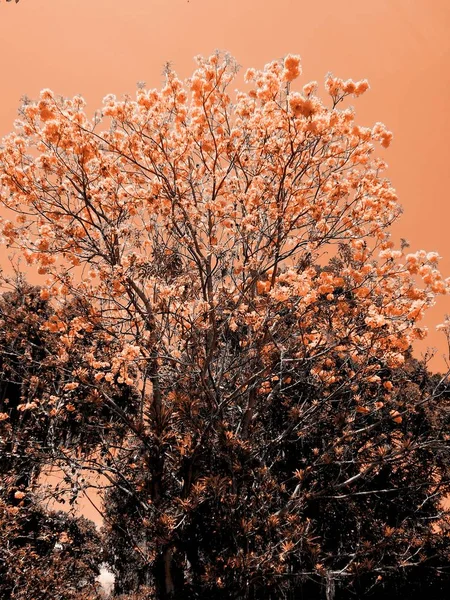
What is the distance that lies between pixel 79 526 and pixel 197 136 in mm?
15927

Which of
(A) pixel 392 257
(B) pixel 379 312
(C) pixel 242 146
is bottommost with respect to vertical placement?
(B) pixel 379 312

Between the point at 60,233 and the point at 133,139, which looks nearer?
the point at 133,139

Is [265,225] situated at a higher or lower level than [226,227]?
lower

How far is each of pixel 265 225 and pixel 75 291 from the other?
278 centimetres

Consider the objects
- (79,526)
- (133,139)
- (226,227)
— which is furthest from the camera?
Answer: (79,526)

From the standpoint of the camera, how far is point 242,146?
17.7 feet

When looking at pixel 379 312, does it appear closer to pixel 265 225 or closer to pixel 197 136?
pixel 265 225

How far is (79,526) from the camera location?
50.8 feet

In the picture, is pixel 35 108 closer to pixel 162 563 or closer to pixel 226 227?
pixel 226 227

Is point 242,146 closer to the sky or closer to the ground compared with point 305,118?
closer to the sky

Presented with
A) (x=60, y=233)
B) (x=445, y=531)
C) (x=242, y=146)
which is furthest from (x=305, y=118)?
(x=445, y=531)

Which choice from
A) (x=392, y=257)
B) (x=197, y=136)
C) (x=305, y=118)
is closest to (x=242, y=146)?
(x=197, y=136)

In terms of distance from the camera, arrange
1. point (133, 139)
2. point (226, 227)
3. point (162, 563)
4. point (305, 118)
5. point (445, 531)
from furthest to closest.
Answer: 1. point (445, 531)
2. point (226, 227)
3. point (133, 139)
4. point (162, 563)
5. point (305, 118)

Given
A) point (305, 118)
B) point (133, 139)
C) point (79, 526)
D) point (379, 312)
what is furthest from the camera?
point (79, 526)
